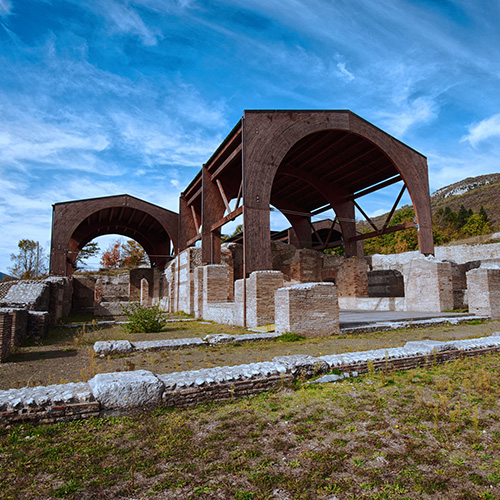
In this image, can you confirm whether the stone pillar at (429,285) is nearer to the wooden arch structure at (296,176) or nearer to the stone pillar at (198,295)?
the wooden arch structure at (296,176)

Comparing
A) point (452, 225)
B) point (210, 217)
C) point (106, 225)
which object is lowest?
point (210, 217)

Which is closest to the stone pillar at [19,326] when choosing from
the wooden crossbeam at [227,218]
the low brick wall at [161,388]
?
the low brick wall at [161,388]

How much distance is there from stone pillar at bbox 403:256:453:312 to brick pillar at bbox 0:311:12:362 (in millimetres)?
15185

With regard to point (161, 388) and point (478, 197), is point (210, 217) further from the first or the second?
point (478, 197)

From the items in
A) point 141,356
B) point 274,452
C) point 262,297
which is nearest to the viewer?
point 274,452

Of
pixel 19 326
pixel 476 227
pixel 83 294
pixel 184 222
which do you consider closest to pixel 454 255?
pixel 476 227

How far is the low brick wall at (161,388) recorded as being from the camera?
3.25 meters

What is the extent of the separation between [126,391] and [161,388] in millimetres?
349

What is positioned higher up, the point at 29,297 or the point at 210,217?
the point at 210,217

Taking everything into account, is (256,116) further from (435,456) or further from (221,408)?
(435,456)

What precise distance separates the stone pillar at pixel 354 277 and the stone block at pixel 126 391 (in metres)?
18.9

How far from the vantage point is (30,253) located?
147 feet

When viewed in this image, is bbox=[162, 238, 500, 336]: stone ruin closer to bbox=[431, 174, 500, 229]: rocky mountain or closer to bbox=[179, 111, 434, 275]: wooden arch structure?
bbox=[179, 111, 434, 275]: wooden arch structure

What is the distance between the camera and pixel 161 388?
372 centimetres
